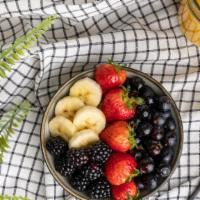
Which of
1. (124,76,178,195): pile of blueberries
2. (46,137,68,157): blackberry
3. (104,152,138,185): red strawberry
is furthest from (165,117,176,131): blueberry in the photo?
(46,137,68,157): blackberry

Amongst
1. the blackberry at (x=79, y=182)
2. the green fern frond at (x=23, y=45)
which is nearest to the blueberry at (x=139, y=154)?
the blackberry at (x=79, y=182)

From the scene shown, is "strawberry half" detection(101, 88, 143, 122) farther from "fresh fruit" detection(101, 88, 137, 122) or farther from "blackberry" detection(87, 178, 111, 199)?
"blackberry" detection(87, 178, 111, 199)

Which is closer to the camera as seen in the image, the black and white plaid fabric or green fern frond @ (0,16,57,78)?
green fern frond @ (0,16,57,78)

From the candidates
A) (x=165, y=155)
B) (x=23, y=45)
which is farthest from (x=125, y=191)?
(x=23, y=45)

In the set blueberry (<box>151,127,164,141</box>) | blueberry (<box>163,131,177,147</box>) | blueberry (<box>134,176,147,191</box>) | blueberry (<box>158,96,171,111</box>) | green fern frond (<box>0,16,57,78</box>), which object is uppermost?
green fern frond (<box>0,16,57,78</box>)

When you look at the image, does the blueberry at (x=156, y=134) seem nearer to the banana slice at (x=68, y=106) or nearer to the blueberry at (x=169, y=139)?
the blueberry at (x=169, y=139)

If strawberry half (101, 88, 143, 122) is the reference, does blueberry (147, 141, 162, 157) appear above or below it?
below

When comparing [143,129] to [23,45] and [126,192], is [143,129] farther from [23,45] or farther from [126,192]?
[23,45]

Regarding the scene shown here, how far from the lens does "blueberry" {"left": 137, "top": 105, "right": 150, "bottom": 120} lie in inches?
39.4

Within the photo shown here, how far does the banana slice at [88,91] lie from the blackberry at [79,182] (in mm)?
151

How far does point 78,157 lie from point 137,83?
19 centimetres

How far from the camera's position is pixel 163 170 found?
994 millimetres

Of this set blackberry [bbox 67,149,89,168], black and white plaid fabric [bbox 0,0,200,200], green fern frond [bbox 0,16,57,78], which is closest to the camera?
Result: green fern frond [bbox 0,16,57,78]

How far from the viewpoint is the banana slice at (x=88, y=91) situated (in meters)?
1.02
